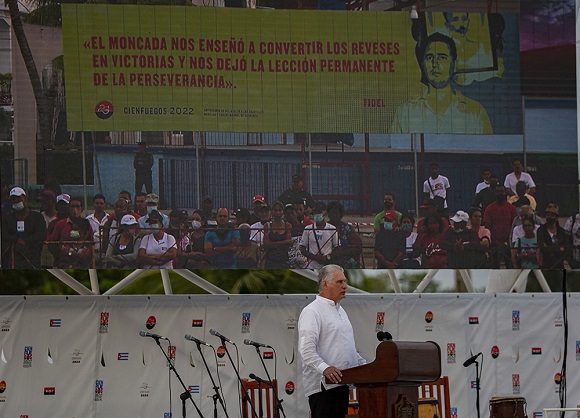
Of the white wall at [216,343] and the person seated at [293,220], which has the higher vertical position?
the person seated at [293,220]

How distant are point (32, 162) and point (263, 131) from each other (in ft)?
7.86

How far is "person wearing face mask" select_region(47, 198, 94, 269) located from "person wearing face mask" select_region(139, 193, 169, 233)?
1.74ft

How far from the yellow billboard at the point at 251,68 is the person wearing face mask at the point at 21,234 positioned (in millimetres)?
956

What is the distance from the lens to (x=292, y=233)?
1312cm

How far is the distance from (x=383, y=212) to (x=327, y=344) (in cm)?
539

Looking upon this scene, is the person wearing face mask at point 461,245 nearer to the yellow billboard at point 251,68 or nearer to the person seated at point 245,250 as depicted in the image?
the yellow billboard at point 251,68

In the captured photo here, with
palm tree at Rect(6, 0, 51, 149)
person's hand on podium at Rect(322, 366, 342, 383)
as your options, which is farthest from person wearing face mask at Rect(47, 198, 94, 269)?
person's hand on podium at Rect(322, 366, 342, 383)

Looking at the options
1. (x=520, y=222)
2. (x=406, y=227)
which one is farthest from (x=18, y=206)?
(x=520, y=222)

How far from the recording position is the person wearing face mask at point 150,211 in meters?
13.0

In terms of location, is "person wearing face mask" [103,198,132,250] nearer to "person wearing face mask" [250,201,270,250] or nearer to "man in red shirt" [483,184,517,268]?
"person wearing face mask" [250,201,270,250]

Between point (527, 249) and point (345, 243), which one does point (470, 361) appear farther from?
point (345, 243)

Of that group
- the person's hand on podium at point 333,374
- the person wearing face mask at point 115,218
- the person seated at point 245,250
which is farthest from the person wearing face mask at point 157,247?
the person's hand on podium at point 333,374

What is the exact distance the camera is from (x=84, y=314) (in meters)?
14.1

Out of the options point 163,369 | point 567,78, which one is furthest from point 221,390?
point 567,78
